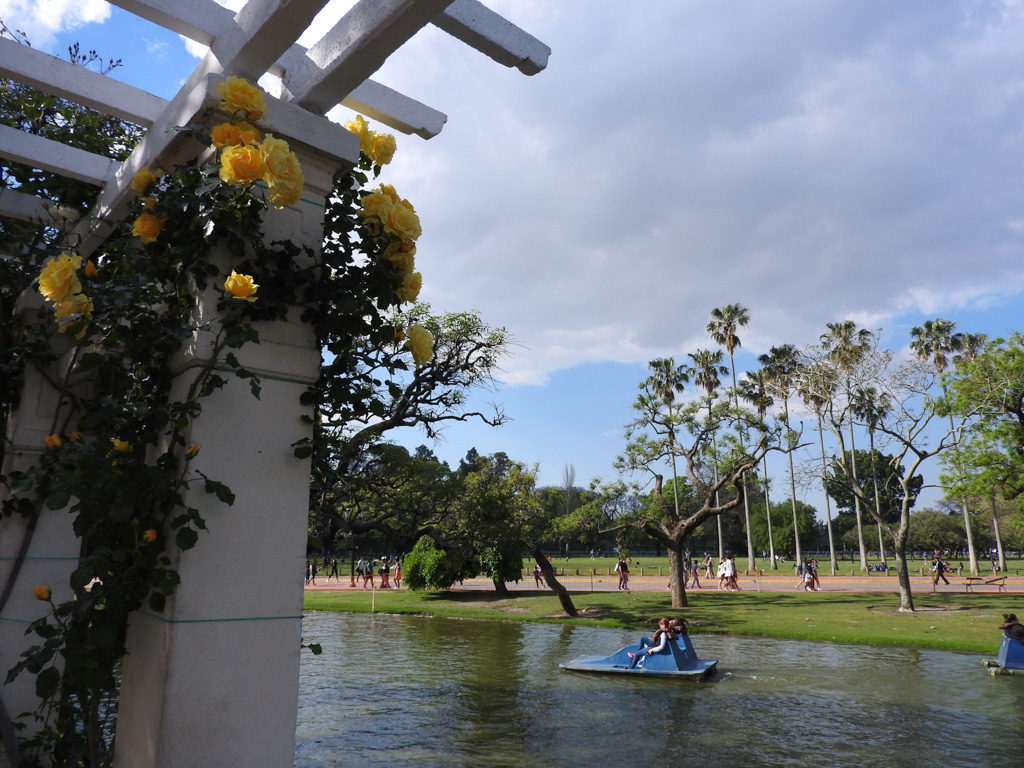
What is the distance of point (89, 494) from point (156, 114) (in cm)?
237

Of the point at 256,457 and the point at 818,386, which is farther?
the point at 818,386

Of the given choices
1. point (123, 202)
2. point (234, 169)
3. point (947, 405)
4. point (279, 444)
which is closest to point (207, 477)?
point (279, 444)

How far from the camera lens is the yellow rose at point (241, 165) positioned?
239 cm

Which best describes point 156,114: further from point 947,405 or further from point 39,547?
point 947,405

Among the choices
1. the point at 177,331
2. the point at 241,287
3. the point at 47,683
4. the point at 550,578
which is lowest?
the point at 550,578

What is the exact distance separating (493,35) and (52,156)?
297 centimetres

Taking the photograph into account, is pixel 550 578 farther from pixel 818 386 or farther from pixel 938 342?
pixel 938 342

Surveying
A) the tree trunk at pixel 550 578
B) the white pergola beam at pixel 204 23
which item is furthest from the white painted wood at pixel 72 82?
the tree trunk at pixel 550 578

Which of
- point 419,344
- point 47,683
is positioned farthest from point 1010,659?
point 47,683

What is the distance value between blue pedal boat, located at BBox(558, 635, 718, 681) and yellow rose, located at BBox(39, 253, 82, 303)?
1160 cm

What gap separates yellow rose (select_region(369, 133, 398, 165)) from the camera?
323 cm

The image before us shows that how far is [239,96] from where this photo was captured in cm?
252

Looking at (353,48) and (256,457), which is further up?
(353,48)

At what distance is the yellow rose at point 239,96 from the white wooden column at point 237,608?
73 centimetres
